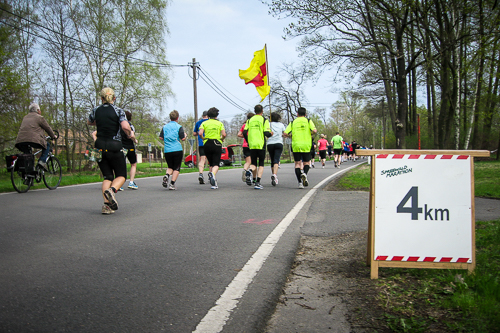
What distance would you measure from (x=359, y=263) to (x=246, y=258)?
39.9 inches

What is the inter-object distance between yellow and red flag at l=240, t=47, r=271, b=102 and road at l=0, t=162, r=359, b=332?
31.9 feet

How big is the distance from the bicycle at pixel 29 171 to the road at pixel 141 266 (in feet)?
8.83

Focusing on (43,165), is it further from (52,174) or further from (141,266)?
(141,266)

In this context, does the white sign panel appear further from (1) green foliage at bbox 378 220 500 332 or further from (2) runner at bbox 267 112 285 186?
(2) runner at bbox 267 112 285 186

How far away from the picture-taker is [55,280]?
130 inches

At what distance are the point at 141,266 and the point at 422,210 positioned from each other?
7.76 ft

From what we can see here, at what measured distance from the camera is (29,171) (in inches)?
376

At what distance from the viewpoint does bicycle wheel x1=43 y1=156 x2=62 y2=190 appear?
10059mm

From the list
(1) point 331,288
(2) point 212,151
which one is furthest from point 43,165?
(1) point 331,288

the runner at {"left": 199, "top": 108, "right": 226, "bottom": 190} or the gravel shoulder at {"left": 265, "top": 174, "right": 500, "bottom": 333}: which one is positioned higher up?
the runner at {"left": 199, "top": 108, "right": 226, "bottom": 190}

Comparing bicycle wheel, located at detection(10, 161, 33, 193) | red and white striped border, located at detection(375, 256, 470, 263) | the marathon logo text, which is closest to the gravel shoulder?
red and white striped border, located at detection(375, 256, 470, 263)

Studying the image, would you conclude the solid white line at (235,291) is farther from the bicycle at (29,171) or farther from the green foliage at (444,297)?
the bicycle at (29,171)

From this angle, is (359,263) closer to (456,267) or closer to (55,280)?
(456,267)

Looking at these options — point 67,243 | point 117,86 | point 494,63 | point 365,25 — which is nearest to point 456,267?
point 67,243
